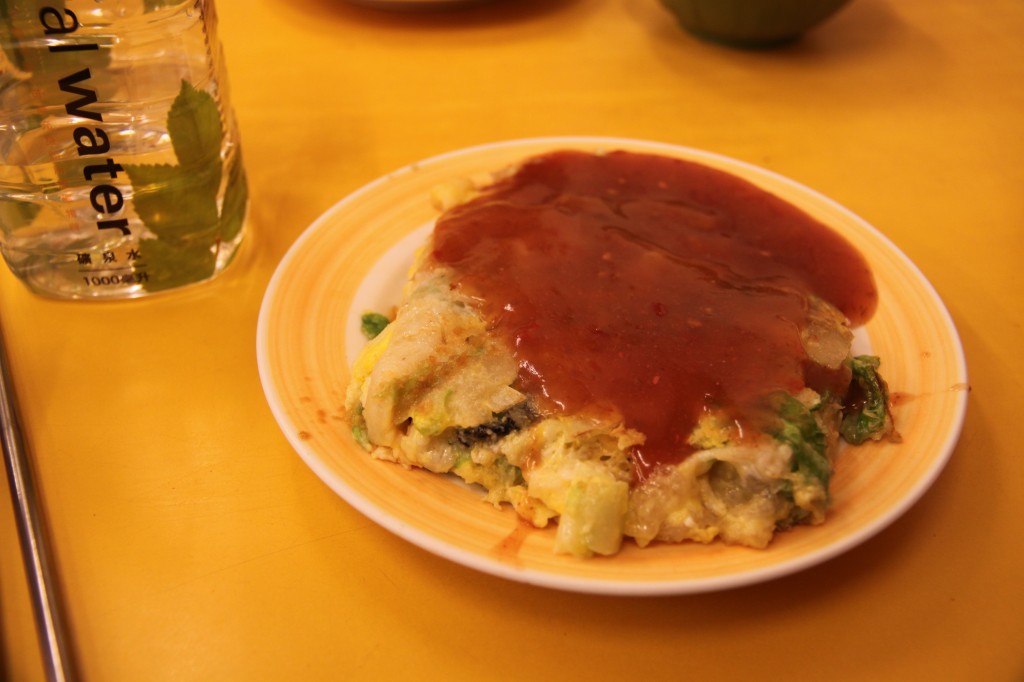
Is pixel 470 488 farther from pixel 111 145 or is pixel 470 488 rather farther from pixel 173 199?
pixel 111 145

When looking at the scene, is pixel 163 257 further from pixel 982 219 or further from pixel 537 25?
pixel 982 219

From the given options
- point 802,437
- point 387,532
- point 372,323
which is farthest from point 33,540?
point 802,437

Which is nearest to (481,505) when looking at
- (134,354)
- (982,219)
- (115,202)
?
(134,354)

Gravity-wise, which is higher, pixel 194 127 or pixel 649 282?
pixel 194 127

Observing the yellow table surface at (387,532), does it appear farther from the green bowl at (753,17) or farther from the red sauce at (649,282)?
the red sauce at (649,282)

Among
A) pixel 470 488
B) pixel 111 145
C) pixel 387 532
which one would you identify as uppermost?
pixel 111 145

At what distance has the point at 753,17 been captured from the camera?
275cm

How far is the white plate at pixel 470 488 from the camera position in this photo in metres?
1.14

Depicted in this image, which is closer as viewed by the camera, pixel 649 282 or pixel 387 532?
pixel 387 532

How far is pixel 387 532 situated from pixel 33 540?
22.2 inches

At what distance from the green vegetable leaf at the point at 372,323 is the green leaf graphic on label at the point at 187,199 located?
47 centimetres

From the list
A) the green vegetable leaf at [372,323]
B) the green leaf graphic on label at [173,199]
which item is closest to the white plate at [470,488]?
the green vegetable leaf at [372,323]

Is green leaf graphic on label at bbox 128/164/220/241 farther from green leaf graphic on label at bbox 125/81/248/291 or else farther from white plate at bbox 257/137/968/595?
white plate at bbox 257/137/968/595

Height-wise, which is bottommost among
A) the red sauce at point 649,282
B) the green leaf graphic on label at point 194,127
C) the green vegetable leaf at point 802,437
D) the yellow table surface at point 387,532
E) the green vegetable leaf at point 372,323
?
the yellow table surface at point 387,532
